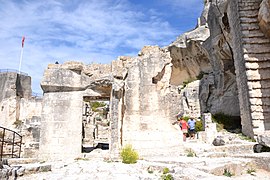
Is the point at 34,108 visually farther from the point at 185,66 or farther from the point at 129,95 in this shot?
the point at 129,95

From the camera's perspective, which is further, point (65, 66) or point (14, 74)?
point (14, 74)

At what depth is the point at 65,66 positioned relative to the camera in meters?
8.48

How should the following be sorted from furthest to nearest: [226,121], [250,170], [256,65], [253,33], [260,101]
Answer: [226,121]
[253,33]
[256,65]
[260,101]
[250,170]

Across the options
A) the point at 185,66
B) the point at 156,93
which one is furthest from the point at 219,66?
the point at 156,93

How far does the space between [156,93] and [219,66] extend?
586 inches

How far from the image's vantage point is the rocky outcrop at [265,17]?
10.2 m

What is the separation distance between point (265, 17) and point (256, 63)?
213cm

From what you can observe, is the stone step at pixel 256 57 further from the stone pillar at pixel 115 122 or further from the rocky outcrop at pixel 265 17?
the stone pillar at pixel 115 122

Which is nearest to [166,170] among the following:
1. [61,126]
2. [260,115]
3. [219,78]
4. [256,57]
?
[61,126]

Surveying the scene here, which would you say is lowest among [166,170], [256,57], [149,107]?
[166,170]

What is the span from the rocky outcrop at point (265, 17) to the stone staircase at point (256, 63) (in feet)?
0.76

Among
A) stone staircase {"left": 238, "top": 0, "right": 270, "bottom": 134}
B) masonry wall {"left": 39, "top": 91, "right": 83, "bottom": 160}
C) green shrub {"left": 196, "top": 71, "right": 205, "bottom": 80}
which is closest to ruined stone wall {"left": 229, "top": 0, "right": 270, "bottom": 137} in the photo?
stone staircase {"left": 238, "top": 0, "right": 270, "bottom": 134}

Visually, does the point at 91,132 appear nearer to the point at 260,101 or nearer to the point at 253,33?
the point at 260,101

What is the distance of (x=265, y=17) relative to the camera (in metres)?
10.4
